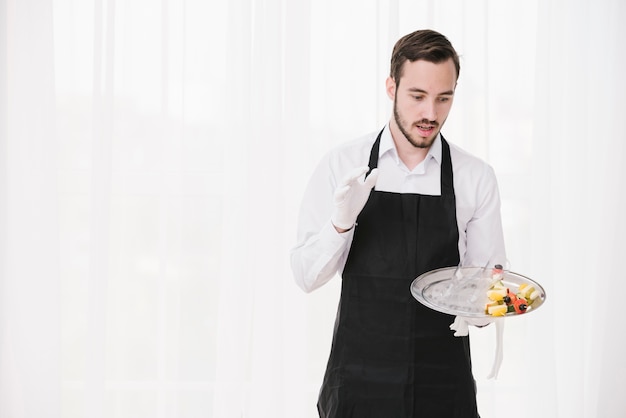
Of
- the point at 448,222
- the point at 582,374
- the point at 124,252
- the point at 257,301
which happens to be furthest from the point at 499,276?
the point at 124,252

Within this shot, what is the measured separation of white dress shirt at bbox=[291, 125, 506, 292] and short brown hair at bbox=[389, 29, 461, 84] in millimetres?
184

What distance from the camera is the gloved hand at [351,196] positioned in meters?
1.43

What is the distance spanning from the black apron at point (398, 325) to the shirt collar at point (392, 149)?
101 mm

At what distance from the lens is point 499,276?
5.05 feet

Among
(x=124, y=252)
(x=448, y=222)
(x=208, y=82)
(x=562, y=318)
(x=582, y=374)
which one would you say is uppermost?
(x=208, y=82)

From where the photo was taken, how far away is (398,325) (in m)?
1.61

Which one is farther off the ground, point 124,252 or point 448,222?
point 448,222

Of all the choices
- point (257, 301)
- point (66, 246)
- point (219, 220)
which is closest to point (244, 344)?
point (257, 301)

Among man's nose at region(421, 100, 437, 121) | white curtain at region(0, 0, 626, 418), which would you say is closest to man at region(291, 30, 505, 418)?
man's nose at region(421, 100, 437, 121)

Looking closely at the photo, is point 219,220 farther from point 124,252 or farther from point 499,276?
point 499,276

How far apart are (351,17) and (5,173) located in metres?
1.45

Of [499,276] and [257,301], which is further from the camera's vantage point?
[257,301]

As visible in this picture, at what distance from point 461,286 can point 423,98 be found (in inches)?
17.3

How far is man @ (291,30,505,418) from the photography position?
62.4 inches
